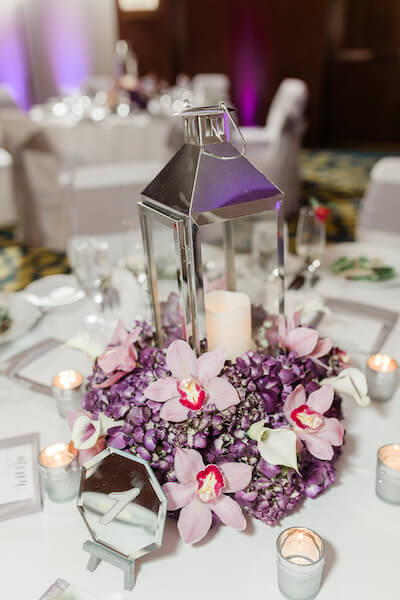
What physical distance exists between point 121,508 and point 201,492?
103 mm

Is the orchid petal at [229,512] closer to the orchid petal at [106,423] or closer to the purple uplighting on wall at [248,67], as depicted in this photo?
the orchid petal at [106,423]

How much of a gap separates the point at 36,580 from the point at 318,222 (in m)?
1.05

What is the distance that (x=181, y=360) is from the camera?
78 cm

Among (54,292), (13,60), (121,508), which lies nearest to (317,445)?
(121,508)

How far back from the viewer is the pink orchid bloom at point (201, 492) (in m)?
0.71

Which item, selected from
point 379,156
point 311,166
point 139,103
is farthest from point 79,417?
point 379,156

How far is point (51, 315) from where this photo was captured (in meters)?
1.41

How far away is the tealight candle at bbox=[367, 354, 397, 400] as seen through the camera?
100 cm

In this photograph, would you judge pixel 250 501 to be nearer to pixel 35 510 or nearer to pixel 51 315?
pixel 35 510

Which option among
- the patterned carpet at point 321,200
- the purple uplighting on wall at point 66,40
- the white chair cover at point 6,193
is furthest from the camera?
the purple uplighting on wall at point 66,40

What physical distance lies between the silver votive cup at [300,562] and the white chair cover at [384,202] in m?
1.90

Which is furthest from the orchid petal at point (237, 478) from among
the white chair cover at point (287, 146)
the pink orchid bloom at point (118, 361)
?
the white chair cover at point (287, 146)

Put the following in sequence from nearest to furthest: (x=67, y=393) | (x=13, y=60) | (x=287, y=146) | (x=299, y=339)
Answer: (x=299, y=339) < (x=67, y=393) < (x=287, y=146) < (x=13, y=60)

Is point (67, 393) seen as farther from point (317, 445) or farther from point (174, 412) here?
point (317, 445)
